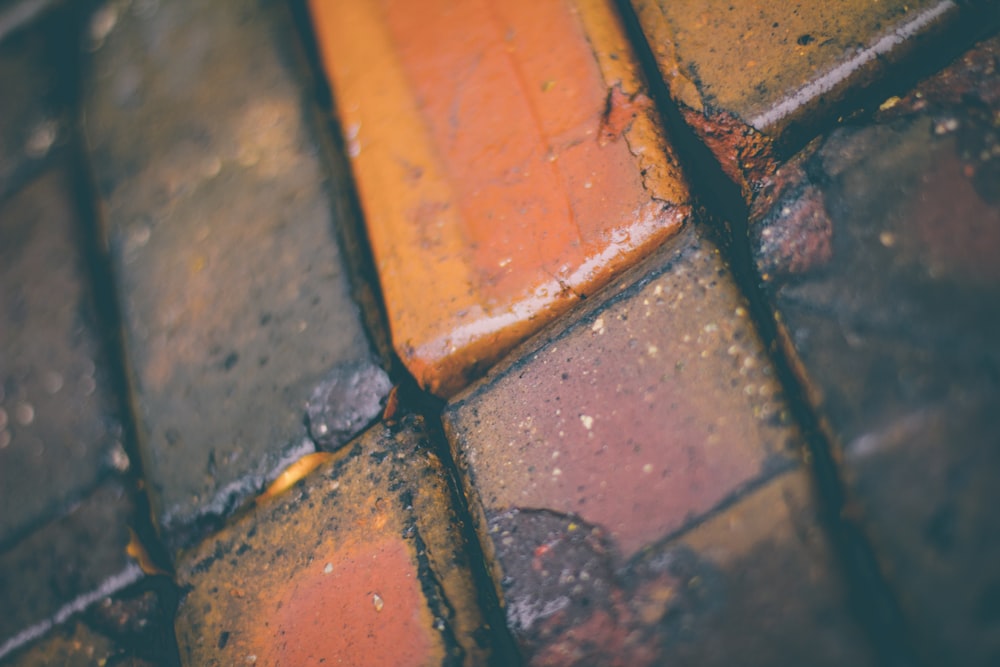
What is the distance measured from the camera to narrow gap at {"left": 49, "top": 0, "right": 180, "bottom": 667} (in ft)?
2.48

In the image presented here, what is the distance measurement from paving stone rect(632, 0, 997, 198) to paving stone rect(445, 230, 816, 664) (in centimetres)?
15

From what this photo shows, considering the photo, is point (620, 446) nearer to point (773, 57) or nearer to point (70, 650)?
point (773, 57)

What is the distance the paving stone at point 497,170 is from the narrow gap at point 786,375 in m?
0.03

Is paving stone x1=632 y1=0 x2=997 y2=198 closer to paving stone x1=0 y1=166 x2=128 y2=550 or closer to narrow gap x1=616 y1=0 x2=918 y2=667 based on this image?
narrow gap x1=616 y1=0 x2=918 y2=667

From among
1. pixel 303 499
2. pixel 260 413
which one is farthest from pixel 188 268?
pixel 303 499

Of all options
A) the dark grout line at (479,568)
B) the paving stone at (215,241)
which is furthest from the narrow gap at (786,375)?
the paving stone at (215,241)

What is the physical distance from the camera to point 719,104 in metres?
0.63

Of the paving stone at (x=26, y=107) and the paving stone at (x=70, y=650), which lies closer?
the paving stone at (x=70, y=650)

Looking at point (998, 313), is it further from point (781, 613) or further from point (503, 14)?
point (503, 14)

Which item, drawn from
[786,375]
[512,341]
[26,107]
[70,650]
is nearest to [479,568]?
[512,341]

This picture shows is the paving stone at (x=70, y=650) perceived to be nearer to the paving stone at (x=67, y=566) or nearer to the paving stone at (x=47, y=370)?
the paving stone at (x=67, y=566)

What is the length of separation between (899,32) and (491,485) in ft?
2.25

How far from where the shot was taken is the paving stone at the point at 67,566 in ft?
2.54

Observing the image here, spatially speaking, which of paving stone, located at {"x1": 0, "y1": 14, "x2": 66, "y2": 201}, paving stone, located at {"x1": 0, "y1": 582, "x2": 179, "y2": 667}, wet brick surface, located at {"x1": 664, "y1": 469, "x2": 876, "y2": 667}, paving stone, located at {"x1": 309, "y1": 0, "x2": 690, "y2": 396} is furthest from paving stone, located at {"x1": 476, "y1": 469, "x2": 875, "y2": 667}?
paving stone, located at {"x1": 0, "y1": 14, "x2": 66, "y2": 201}
